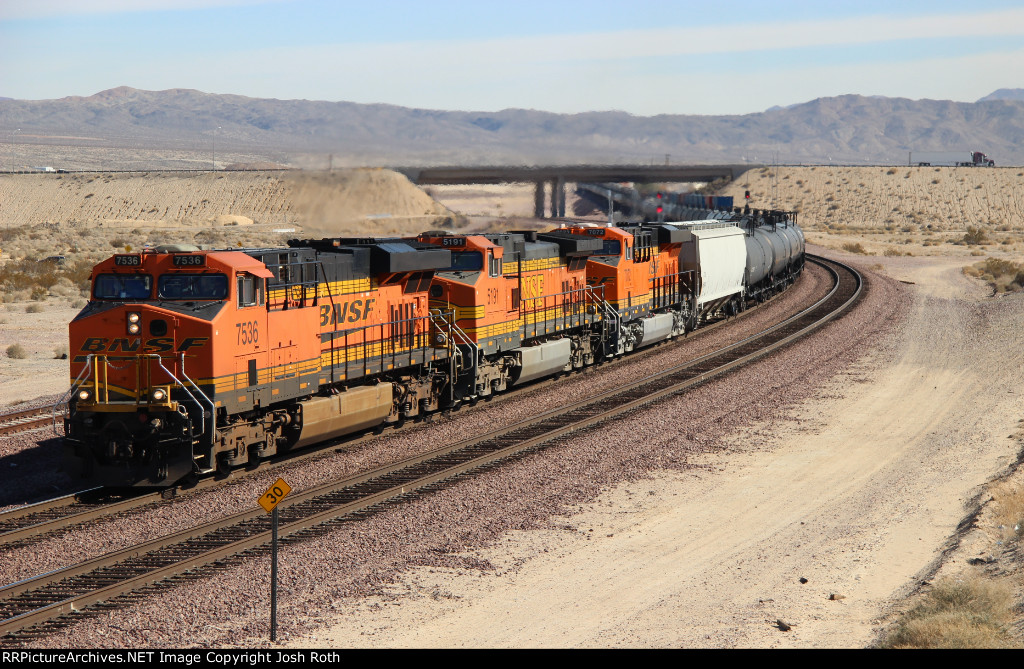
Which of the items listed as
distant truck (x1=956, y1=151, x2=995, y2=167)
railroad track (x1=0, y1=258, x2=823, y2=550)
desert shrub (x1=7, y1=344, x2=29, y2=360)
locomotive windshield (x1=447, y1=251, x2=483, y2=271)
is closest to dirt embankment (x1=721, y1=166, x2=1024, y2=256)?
distant truck (x1=956, y1=151, x2=995, y2=167)

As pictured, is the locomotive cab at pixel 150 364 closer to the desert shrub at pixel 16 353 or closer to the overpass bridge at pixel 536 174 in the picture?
the desert shrub at pixel 16 353

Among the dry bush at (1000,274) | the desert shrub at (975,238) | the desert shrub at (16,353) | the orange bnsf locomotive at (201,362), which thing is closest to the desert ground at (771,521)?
the desert shrub at (16,353)

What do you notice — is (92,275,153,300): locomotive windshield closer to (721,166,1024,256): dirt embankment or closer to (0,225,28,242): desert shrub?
(0,225,28,242): desert shrub

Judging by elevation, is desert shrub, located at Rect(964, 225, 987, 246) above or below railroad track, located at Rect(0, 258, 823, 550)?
Answer: above

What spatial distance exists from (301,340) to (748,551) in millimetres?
8667

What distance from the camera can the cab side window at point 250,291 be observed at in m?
16.5

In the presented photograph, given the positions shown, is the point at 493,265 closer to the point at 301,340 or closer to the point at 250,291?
the point at 301,340

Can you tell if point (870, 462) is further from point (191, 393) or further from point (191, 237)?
point (191, 237)

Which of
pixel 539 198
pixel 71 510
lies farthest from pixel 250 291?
pixel 539 198

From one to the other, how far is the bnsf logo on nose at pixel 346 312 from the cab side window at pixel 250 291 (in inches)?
81.4

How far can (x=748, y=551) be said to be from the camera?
47.6ft

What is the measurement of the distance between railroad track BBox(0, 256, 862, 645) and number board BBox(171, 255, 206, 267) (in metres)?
4.08

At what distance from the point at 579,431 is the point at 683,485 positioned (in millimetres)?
4170

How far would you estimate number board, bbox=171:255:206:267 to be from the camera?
16078 mm
